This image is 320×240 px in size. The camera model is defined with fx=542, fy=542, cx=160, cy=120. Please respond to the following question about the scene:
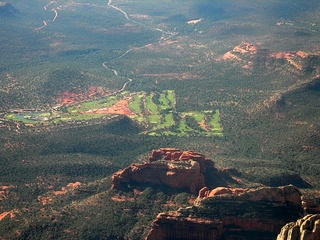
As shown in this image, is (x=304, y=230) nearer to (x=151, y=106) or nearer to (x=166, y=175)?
(x=166, y=175)

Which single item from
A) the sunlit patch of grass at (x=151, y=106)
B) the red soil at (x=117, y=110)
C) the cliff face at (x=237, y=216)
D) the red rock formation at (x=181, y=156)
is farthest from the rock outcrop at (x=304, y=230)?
the sunlit patch of grass at (x=151, y=106)

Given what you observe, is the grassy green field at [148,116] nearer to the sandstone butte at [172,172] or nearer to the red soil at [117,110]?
the red soil at [117,110]

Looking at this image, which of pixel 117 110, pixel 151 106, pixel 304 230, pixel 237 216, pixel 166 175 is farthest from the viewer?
pixel 151 106

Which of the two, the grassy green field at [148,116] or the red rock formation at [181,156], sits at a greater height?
the red rock formation at [181,156]

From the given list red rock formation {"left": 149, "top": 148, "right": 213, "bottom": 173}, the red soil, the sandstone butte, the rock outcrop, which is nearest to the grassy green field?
the red soil

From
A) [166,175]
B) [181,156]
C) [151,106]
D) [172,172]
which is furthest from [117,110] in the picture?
[172,172]

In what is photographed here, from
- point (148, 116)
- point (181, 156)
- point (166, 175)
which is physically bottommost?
point (148, 116)
